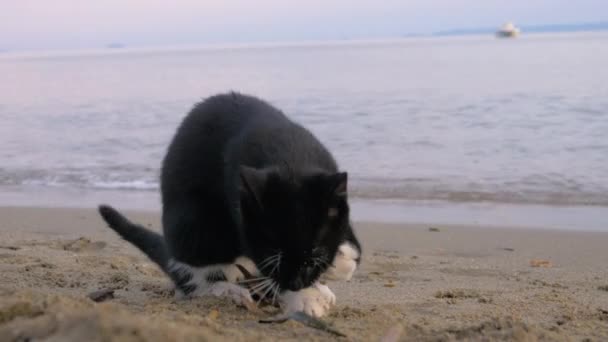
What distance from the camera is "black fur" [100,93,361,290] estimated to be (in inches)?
109

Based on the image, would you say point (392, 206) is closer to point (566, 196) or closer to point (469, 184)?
point (469, 184)

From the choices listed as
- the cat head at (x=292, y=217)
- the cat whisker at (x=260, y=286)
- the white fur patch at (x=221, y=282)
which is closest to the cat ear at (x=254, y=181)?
the cat head at (x=292, y=217)

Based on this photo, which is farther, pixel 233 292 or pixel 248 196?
pixel 233 292

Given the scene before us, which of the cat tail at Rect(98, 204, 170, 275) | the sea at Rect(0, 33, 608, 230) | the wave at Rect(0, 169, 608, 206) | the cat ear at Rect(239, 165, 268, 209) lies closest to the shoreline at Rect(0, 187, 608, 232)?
the sea at Rect(0, 33, 608, 230)

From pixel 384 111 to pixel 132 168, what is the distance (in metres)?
7.20

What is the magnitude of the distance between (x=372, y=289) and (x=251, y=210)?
1.71 m

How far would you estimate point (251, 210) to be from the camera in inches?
113

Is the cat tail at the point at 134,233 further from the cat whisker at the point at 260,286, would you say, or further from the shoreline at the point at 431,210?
the shoreline at the point at 431,210

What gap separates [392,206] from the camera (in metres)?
8.20

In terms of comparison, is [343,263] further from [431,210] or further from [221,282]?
[431,210]

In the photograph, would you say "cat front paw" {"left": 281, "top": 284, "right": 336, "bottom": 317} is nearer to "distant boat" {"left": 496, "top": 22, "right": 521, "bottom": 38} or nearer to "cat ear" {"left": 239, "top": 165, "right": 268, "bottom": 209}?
"cat ear" {"left": 239, "top": 165, "right": 268, "bottom": 209}

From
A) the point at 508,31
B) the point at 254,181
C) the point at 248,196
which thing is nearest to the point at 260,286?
the point at 248,196

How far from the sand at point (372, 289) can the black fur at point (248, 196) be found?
253 millimetres

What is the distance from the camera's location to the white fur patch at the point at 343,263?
3150 millimetres
